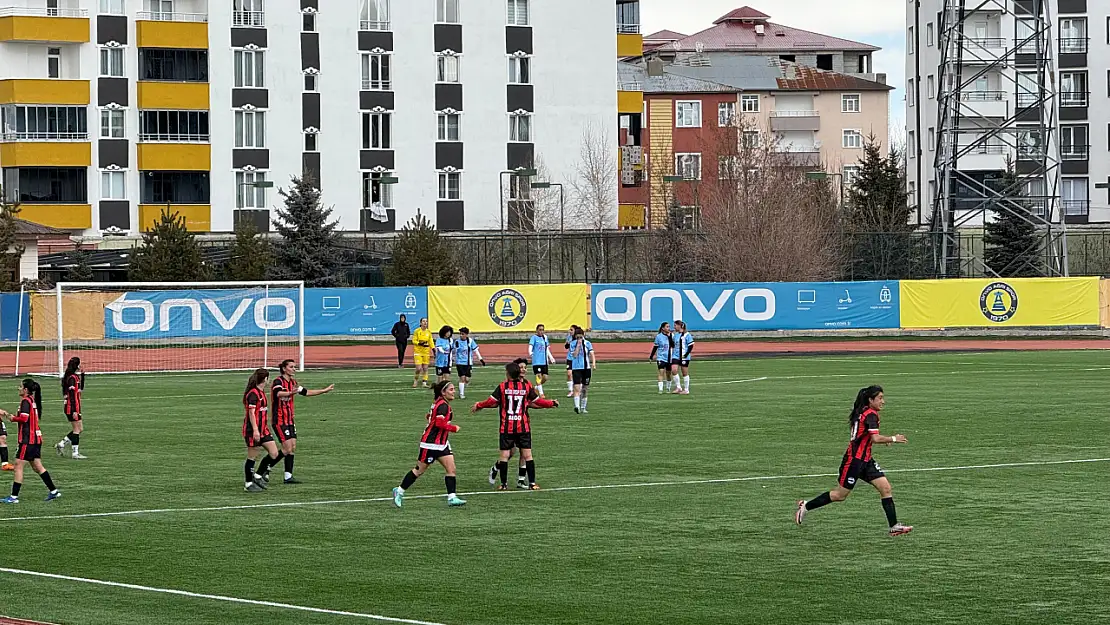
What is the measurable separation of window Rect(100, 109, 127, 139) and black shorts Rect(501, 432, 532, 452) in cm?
6100

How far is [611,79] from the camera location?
3319 inches

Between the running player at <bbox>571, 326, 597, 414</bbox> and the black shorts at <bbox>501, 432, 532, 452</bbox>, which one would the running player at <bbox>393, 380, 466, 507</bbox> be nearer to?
the black shorts at <bbox>501, 432, 532, 452</bbox>

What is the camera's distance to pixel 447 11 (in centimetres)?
8112

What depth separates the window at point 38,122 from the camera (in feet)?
249

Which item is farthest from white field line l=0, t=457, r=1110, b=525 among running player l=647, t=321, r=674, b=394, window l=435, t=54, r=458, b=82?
window l=435, t=54, r=458, b=82

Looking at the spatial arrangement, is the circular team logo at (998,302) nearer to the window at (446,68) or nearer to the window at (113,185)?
the window at (446,68)

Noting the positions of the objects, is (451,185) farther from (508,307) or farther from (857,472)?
(857,472)

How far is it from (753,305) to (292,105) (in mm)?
29918

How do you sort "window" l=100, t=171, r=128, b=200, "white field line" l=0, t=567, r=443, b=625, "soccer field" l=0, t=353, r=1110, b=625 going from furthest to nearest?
"window" l=100, t=171, r=128, b=200, "soccer field" l=0, t=353, r=1110, b=625, "white field line" l=0, t=567, r=443, b=625

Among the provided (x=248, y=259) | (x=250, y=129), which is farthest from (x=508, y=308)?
(x=250, y=129)

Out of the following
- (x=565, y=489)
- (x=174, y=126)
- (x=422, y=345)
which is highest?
(x=174, y=126)

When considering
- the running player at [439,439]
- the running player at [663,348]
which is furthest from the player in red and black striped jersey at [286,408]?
the running player at [663,348]

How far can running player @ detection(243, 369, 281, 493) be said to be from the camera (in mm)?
21781

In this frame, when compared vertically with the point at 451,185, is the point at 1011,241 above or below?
below
